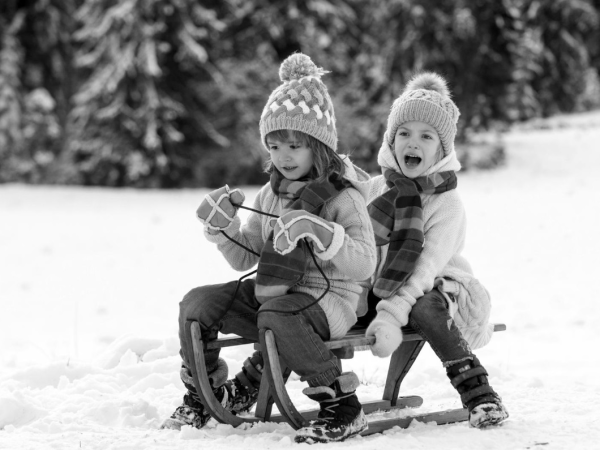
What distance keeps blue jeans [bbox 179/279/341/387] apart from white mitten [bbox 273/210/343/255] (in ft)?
0.80

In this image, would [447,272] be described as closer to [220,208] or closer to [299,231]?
[299,231]

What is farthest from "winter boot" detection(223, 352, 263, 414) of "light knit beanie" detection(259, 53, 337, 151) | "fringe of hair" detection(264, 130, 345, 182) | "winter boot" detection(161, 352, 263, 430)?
"light knit beanie" detection(259, 53, 337, 151)

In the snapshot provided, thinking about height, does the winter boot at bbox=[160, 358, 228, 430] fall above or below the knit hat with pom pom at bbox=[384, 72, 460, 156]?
A: below

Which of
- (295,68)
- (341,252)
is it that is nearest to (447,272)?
(341,252)

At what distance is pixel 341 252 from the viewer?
3.21m

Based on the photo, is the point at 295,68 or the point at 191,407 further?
the point at 295,68

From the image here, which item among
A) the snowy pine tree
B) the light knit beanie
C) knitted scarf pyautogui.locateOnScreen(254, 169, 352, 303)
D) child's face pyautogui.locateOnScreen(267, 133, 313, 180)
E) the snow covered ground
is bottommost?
the snow covered ground

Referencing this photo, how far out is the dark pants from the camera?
3.36 m

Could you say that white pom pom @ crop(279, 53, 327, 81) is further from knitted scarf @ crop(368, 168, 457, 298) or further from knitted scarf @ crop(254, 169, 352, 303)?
knitted scarf @ crop(368, 168, 457, 298)

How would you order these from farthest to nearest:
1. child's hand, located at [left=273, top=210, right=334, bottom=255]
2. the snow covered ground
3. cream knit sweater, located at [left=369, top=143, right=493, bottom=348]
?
cream knit sweater, located at [left=369, top=143, right=493, bottom=348]
the snow covered ground
child's hand, located at [left=273, top=210, right=334, bottom=255]

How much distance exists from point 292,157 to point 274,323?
0.73 meters

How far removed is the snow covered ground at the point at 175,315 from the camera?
3.34m

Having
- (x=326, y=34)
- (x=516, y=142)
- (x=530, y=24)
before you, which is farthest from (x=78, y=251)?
(x=530, y=24)

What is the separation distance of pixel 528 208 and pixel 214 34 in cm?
842
